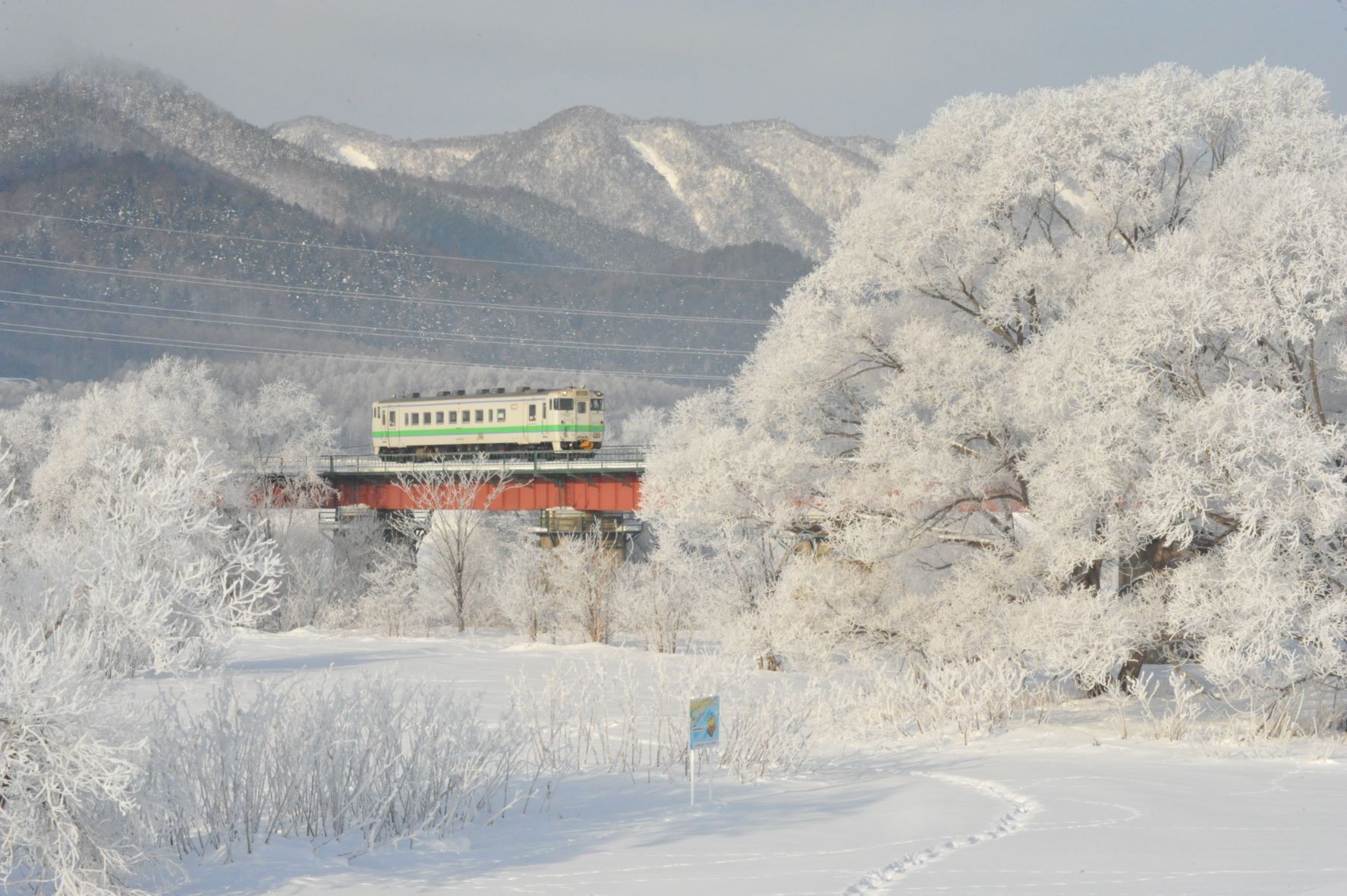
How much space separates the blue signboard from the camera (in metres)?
8.70

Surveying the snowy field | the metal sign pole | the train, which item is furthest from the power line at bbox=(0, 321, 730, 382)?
the metal sign pole

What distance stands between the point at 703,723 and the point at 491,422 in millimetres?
40235

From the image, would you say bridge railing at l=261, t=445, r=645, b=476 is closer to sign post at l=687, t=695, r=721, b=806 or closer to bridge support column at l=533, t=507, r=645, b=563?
bridge support column at l=533, t=507, r=645, b=563

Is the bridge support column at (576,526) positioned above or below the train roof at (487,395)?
below

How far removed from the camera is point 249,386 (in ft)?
355

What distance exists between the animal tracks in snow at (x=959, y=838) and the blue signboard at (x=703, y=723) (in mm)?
1598

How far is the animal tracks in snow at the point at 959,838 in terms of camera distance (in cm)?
680

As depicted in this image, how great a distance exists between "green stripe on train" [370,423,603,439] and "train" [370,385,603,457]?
2 centimetres

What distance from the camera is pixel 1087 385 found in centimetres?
1350

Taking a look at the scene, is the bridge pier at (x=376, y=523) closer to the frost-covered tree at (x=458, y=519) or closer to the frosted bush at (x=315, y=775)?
the frost-covered tree at (x=458, y=519)

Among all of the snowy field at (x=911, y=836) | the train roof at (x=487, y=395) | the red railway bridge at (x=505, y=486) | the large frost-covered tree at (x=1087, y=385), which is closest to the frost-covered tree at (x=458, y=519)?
the red railway bridge at (x=505, y=486)

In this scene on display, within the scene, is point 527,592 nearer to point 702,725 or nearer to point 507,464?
point 507,464

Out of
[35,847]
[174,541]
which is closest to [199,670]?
[174,541]

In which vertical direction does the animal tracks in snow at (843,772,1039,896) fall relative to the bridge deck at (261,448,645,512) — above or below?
below
